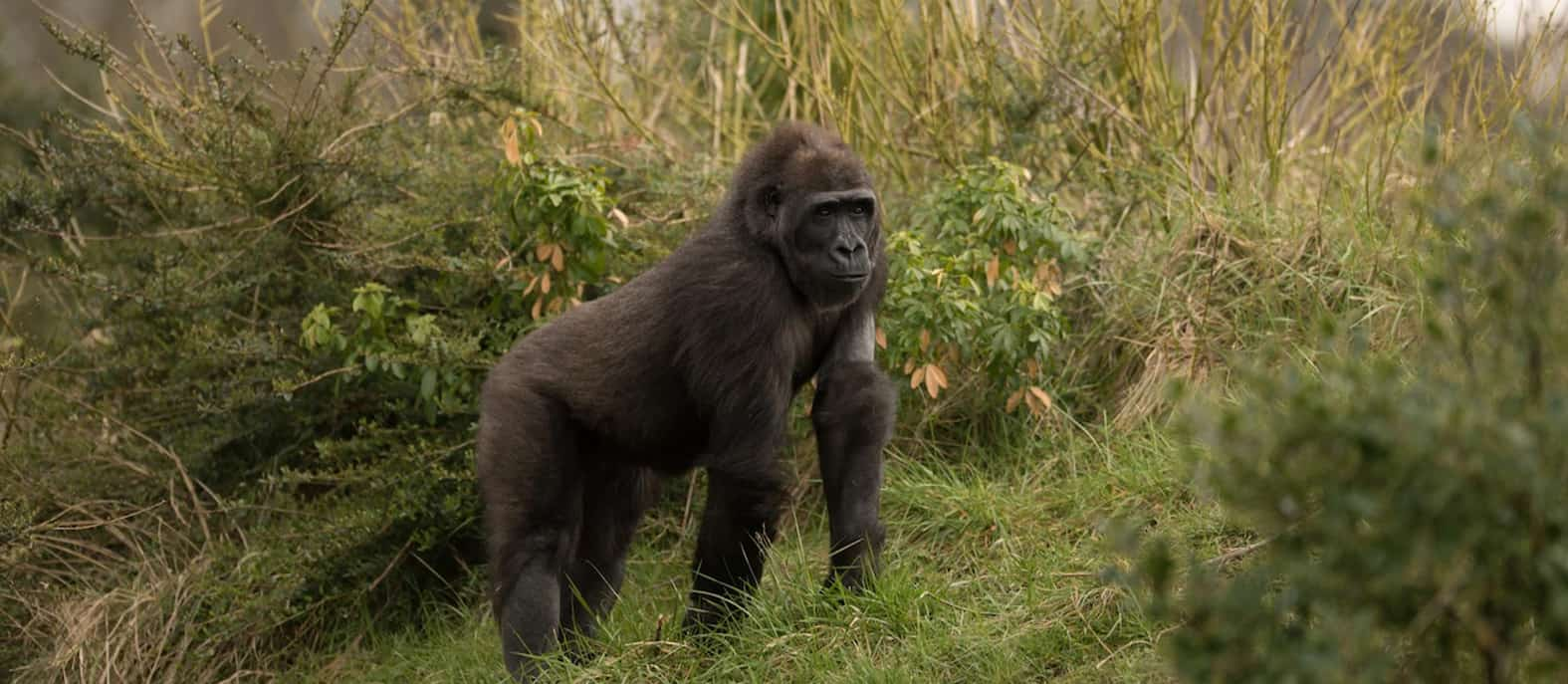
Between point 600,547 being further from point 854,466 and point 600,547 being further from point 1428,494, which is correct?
point 1428,494

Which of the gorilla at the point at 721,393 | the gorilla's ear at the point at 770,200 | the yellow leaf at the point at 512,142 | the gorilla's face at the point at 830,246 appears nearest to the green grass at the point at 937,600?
the gorilla at the point at 721,393

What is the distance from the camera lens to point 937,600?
4.20 metres

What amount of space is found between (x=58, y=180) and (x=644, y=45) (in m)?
2.73

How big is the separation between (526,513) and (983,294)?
211cm

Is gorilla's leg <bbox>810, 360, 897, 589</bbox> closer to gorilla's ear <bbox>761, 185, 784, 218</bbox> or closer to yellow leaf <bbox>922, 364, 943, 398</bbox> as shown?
gorilla's ear <bbox>761, 185, 784, 218</bbox>

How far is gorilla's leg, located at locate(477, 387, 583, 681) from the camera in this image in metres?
4.43

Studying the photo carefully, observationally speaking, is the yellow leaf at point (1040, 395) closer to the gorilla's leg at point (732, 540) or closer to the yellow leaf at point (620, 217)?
the gorilla's leg at point (732, 540)

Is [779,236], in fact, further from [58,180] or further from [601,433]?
[58,180]

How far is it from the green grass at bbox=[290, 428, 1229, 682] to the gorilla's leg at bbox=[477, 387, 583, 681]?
18cm

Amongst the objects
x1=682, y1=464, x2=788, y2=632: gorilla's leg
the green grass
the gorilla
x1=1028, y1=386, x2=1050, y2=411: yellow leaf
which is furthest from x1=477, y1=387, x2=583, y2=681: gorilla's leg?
x1=1028, y1=386, x2=1050, y2=411: yellow leaf

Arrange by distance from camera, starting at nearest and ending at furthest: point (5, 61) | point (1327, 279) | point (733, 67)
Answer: point (1327, 279) < point (733, 67) < point (5, 61)

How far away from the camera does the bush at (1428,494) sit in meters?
2.04

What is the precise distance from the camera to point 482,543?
5770 mm

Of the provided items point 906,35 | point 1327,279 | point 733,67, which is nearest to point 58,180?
point 733,67
